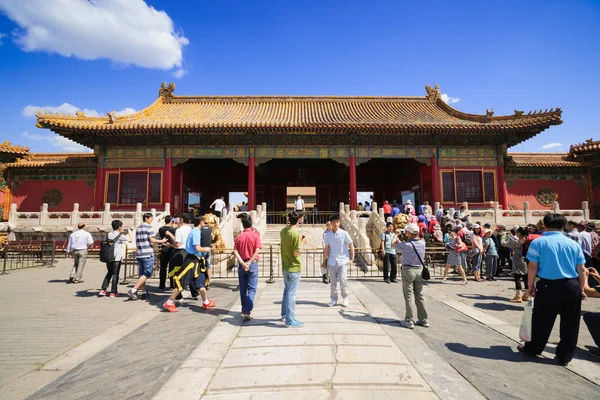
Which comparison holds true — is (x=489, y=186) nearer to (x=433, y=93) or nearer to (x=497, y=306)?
(x=433, y=93)

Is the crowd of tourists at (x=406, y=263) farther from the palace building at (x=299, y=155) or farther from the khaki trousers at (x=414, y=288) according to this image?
the palace building at (x=299, y=155)

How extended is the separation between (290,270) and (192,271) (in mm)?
1951

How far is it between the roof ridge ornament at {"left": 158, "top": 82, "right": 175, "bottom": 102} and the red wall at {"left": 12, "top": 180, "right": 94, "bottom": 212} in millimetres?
6799

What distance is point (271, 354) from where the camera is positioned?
3225 mm

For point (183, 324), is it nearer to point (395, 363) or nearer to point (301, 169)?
point (395, 363)

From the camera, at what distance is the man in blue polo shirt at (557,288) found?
322 centimetres

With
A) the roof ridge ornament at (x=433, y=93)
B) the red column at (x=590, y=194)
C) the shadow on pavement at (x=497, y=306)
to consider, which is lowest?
the shadow on pavement at (x=497, y=306)

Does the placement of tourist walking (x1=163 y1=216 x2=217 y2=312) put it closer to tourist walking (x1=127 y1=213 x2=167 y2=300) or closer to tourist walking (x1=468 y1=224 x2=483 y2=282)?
tourist walking (x1=127 y1=213 x2=167 y2=300)

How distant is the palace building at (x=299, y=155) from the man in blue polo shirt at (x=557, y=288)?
445 inches

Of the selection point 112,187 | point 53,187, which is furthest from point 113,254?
point 53,187

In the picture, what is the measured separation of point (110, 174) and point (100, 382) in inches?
587

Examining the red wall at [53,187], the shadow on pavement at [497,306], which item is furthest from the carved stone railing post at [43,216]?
the shadow on pavement at [497,306]

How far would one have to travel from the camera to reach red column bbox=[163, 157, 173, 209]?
593 inches

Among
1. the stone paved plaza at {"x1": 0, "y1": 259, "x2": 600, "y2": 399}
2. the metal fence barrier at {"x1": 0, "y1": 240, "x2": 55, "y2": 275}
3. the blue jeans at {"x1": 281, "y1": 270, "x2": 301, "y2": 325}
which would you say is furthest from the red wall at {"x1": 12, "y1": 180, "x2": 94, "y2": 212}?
the blue jeans at {"x1": 281, "y1": 270, "x2": 301, "y2": 325}
